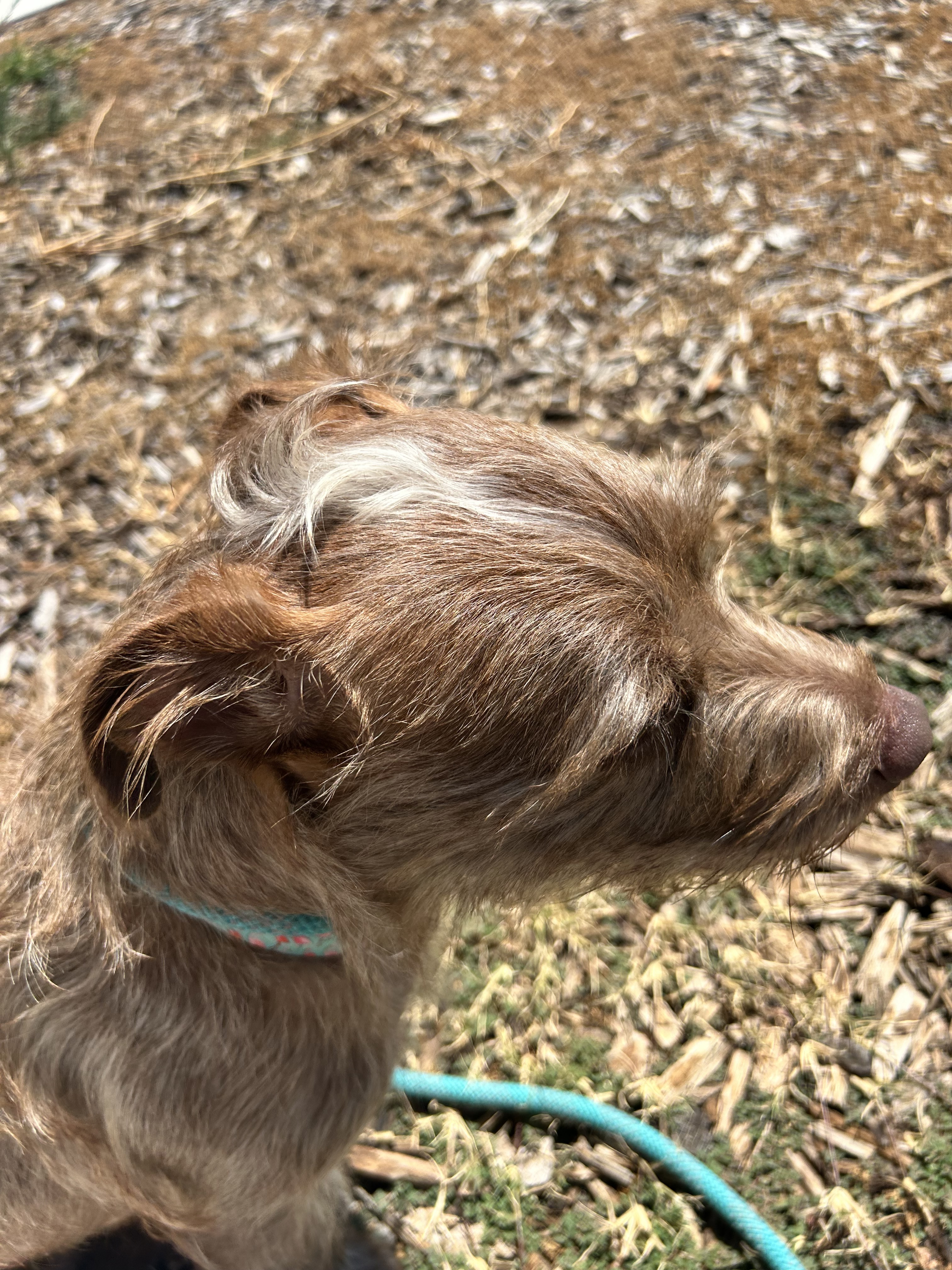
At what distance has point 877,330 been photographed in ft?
12.6

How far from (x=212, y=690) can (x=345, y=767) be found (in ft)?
0.90

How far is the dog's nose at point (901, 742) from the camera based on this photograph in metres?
2.12

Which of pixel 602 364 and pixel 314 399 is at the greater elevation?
pixel 314 399

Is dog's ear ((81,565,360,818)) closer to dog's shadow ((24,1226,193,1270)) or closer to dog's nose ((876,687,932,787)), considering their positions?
dog's nose ((876,687,932,787))

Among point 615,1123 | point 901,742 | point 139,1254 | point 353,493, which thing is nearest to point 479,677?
point 353,493

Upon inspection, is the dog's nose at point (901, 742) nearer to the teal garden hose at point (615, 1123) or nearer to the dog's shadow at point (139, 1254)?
the teal garden hose at point (615, 1123)

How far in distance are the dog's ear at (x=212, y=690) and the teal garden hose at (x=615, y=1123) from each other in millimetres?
1643

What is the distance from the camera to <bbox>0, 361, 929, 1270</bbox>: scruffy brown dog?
5.51 ft

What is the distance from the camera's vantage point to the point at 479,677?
169 cm

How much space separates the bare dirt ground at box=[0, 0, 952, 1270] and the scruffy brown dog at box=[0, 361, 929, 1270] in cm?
58

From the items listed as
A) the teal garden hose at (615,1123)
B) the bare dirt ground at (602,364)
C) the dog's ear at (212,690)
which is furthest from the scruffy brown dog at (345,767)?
the teal garden hose at (615,1123)

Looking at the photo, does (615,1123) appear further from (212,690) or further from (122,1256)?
(212,690)

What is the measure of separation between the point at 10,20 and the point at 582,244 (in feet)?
11.9

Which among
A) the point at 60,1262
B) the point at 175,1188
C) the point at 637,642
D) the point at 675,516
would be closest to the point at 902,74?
the point at 675,516
